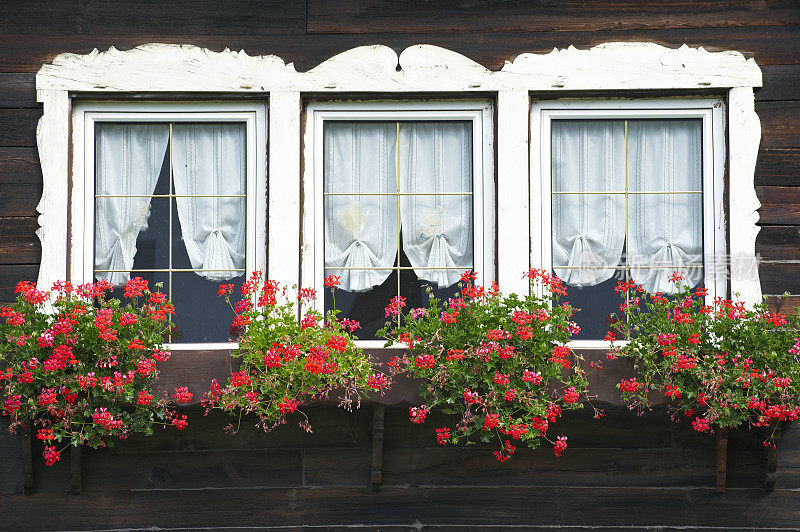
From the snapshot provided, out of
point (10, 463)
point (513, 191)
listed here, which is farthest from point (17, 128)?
point (513, 191)

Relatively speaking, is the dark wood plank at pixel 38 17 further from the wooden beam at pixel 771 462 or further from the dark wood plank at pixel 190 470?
the wooden beam at pixel 771 462

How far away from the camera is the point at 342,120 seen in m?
3.76

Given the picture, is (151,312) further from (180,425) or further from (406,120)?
(406,120)

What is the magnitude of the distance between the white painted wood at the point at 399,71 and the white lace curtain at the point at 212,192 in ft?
0.79

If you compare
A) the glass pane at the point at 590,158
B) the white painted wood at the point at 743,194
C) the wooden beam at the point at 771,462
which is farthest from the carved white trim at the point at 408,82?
the wooden beam at the point at 771,462

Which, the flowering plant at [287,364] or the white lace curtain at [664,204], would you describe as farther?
the white lace curtain at [664,204]

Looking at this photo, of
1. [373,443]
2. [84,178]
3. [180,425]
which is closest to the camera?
[180,425]

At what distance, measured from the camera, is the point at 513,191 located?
11.9ft

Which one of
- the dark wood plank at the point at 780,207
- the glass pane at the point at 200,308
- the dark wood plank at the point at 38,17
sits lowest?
the glass pane at the point at 200,308

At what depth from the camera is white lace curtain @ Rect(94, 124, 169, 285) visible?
373 centimetres

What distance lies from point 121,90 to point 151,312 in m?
1.07

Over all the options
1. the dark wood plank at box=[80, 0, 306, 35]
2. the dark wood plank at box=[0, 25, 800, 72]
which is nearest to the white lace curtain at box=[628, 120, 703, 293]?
the dark wood plank at box=[0, 25, 800, 72]

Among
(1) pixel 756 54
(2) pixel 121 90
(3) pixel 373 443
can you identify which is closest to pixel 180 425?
(3) pixel 373 443

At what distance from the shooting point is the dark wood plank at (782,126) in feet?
11.9
